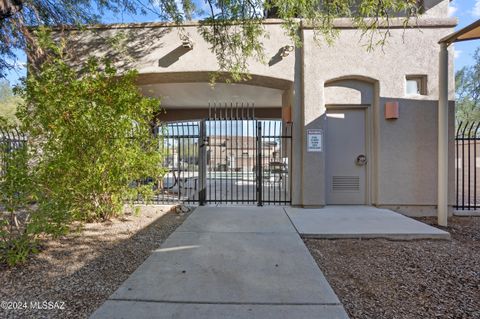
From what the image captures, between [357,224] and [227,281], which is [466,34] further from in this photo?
[227,281]

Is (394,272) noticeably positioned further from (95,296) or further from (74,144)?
(74,144)

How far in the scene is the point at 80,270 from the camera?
3.28 metres

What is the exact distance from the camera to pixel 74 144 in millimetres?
4871

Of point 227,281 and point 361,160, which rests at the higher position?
point 361,160

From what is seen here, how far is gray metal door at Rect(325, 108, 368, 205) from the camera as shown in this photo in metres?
6.71

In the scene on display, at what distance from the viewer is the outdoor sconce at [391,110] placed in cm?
620

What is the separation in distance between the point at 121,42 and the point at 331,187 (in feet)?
21.5

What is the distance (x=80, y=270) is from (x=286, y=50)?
605 centimetres

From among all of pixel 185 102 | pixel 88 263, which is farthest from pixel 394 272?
pixel 185 102

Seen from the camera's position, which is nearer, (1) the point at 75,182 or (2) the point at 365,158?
(1) the point at 75,182

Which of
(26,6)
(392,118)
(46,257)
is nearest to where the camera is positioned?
(46,257)

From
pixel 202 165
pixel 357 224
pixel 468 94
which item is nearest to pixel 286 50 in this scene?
pixel 202 165

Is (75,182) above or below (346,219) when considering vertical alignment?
above

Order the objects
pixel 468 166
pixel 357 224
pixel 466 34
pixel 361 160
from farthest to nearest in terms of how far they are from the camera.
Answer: pixel 361 160
pixel 468 166
pixel 466 34
pixel 357 224
